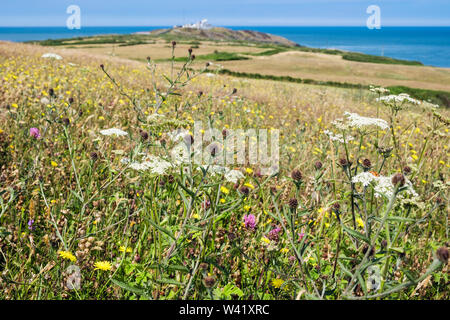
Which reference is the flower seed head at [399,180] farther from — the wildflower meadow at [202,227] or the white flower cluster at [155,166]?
the white flower cluster at [155,166]

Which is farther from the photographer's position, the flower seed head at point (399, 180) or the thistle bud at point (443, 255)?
the flower seed head at point (399, 180)

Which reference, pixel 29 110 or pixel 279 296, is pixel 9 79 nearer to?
pixel 29 110

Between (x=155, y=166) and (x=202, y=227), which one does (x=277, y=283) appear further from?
(x=155, y=166)

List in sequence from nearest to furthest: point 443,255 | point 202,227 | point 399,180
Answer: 1. point 443,255
2. point 399,180
3. point 202,227

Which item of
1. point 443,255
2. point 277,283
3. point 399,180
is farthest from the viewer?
point 277,283

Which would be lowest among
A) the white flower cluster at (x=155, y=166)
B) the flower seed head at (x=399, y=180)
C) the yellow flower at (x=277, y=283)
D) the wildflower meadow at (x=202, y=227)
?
the yellow flower at (x=277, y=283)

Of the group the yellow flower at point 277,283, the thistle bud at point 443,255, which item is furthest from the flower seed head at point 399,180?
the yellow flower at point 277,283

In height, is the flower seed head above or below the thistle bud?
Result: above

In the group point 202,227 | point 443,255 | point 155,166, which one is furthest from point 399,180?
point 155,166

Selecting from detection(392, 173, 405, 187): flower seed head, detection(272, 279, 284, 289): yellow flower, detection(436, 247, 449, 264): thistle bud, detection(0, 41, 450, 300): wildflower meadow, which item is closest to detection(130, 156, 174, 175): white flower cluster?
detection(0, 41, 450, 300): wildflower meadow

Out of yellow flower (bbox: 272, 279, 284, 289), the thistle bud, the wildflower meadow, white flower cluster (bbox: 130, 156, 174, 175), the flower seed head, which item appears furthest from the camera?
yellow flower (bbox: 272, 279, 284, 289)

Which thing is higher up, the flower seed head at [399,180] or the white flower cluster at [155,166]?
the flower seed head at [399,180]

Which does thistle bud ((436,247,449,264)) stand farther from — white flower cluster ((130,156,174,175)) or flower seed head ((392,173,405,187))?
white flower cluster ((130,156,174,175))
